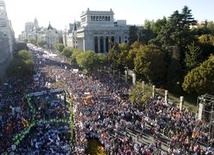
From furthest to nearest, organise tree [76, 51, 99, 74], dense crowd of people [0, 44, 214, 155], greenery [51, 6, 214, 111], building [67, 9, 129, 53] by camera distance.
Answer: building [67, 9, 129, 53] → tree [76, 51, 99, 74] → greenery [51, 6, 214, 111] → dense crowd of people [0, 44, 214, 155]

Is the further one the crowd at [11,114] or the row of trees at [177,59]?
the row of trees at [177,59]

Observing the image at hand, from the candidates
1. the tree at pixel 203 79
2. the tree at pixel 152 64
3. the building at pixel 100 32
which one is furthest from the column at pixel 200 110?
the building at pixel 100 32

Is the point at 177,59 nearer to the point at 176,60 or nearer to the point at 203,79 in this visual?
the point at 176,60

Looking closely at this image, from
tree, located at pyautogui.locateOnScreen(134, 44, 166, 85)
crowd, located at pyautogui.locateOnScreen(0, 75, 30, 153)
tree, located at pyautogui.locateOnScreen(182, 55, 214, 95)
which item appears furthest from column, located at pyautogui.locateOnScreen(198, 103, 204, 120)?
crowd, located at pyautogui.locateOnScreen(0, 75, 30, 153)

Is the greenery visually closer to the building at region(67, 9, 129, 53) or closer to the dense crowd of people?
the dense crowd of people

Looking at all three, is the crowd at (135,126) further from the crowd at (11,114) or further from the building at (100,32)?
the building at (100,32)

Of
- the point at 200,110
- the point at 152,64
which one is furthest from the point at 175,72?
the point at 200,110
